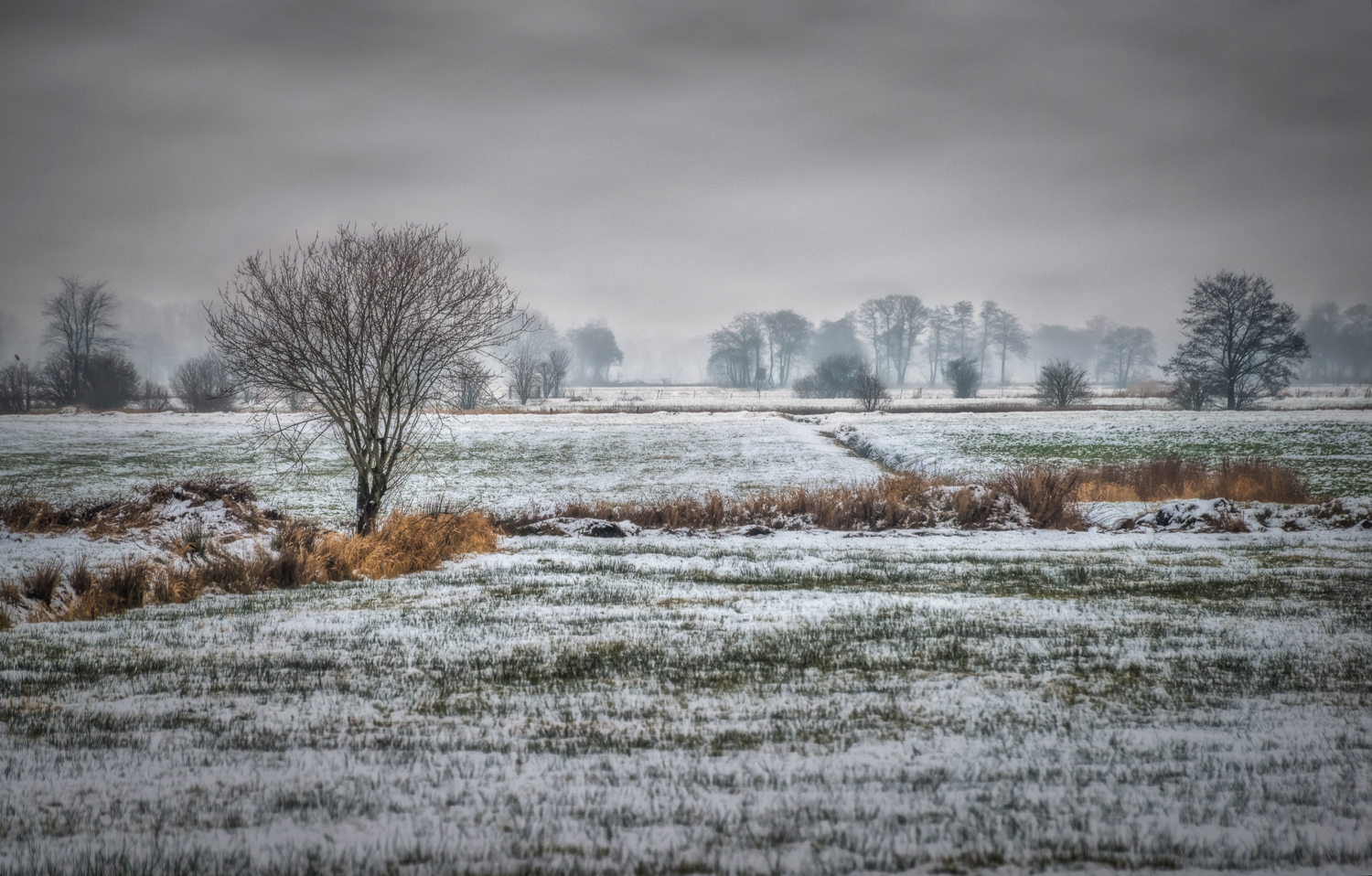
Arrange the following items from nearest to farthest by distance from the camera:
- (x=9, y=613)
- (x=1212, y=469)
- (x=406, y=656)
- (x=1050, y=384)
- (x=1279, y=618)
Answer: (x=406, y=656) < (x=1279, y=618) < (x=9, y=613) < (x=1212, y=469) < (x=1050, y=384)

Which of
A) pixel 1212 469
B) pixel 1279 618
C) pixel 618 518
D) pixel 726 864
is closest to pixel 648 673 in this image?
pixel 726 864

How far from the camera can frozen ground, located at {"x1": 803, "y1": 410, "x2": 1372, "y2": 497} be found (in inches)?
1251

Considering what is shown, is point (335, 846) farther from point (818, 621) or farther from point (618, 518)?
point (618, 518)

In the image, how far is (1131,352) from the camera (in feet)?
502

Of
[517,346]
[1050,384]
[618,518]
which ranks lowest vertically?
[618,518]

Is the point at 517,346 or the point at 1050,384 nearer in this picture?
the point at 1050,384

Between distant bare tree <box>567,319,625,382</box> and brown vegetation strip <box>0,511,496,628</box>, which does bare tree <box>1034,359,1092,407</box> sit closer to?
brown vegetation strip <box>0,511,496,628</box>

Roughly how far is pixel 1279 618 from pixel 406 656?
821 cm

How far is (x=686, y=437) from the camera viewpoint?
1797 inches

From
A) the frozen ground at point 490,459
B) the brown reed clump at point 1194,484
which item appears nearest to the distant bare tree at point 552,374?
the frozen ground at point 490,459

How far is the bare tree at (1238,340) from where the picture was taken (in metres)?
58.7

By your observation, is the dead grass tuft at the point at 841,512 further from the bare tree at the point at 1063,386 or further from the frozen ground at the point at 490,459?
the bare tree at the point at 1063,386

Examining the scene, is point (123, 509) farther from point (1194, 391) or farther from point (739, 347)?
point (739, 347)

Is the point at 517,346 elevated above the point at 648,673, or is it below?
above
